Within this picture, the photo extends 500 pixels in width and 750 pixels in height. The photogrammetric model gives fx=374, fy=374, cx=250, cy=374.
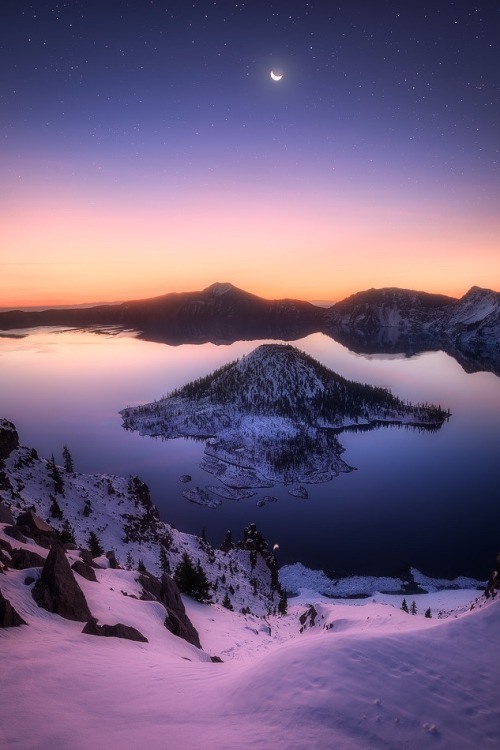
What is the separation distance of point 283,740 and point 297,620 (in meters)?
40.1

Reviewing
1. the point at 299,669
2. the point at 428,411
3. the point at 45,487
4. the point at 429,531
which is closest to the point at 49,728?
the point at 299,669

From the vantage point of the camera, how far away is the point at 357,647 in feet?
52.6

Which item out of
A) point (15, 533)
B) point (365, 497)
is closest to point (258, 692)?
point (15, 533)

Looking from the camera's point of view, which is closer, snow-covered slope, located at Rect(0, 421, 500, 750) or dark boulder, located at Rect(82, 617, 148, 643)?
snow-covered slope, located at Rect(0, 421, 500, 750)

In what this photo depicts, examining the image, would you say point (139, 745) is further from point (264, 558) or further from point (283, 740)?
point (264, 558)

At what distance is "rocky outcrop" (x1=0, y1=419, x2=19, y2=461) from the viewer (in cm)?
5781

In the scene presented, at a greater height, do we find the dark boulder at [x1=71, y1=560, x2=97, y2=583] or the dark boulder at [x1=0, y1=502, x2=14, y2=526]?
the dark boulder at [x1=0, y1=502, x2=14, y2=526]

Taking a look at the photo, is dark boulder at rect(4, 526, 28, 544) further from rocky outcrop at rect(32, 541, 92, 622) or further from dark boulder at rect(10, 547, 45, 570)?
rocky outcrop at rect(32, 541, 92, 622)

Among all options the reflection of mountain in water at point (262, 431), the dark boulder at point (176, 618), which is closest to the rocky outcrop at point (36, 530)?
the dark boulder at point (176, 618)

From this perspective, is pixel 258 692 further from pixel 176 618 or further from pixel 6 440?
pixel 6 440

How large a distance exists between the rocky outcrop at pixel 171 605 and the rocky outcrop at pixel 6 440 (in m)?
38.8

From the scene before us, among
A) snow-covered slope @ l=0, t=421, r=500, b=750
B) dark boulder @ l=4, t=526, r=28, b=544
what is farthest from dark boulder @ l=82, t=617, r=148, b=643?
dark boulder @ l=4, t=526, r=28, b=544

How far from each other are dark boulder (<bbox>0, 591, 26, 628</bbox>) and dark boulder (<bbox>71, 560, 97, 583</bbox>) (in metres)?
9.87

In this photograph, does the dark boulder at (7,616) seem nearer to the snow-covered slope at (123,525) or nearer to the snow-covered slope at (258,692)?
the snow-covered slope at (258,692)
